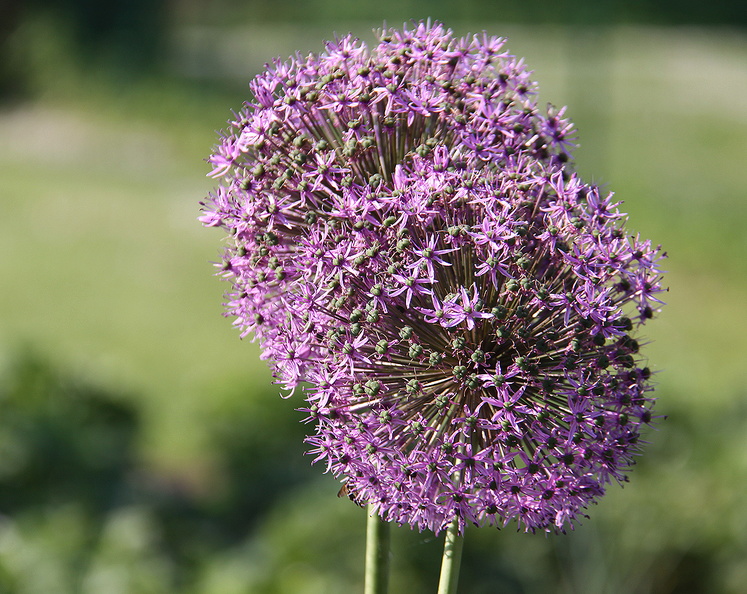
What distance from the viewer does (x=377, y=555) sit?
168cm

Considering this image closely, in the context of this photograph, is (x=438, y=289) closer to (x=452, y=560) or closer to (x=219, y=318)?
(x=452, y=560)

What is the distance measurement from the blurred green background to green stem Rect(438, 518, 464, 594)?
74cm

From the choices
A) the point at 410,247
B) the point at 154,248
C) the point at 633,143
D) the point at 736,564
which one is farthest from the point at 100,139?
the point at 410,247

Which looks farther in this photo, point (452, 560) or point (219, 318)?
point (219, 318)

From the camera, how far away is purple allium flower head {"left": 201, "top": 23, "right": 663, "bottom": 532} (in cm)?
161

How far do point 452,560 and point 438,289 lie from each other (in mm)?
497

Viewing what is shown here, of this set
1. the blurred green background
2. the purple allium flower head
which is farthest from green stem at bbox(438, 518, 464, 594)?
the blurred green background

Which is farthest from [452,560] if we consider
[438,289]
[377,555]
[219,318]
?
[219,318]

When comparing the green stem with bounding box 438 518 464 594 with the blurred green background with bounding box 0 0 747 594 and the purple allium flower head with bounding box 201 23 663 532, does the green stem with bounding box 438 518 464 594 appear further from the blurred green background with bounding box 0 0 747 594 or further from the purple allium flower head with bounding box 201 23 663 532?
the blurred green background with bounding box 0 0 747 594

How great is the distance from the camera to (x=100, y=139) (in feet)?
48.1

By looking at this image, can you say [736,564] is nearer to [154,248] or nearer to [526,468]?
[526,468]

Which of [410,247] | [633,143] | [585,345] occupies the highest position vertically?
[633,143]

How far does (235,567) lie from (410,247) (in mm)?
3168

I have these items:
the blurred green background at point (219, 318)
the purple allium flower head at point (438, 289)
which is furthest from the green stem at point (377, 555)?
the blurred green background at point (219, 318)
